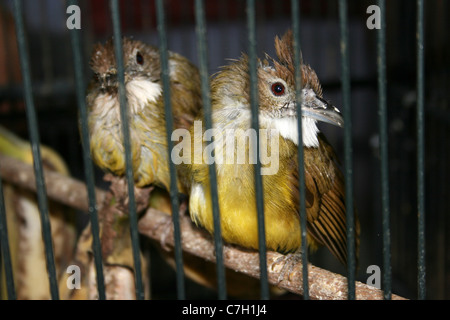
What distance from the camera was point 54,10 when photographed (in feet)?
15.5

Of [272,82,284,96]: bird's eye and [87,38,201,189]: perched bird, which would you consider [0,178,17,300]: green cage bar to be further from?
[272,82,284,96]: bird's eye

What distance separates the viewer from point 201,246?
79.9 inches

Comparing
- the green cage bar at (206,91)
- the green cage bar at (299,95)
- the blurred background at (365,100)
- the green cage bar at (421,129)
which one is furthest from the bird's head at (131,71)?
the green cage bar at (421,129)

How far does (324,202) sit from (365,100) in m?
2.96

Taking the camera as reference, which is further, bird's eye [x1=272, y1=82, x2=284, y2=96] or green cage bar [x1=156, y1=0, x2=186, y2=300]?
bird's eye [x1=272, y1=82, x2=284, y2=96]

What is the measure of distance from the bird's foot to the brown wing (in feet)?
0.37

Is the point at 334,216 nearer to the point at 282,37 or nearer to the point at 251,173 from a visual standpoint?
the point at 251,173

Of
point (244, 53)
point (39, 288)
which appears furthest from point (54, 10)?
point (244, 53)

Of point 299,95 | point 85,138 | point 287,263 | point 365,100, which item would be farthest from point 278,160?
point 365,100

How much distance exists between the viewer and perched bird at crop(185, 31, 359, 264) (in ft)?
5.55

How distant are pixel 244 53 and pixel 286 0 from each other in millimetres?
3704

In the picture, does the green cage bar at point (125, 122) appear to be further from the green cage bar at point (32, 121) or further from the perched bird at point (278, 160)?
the perched bird at point (278, 160)

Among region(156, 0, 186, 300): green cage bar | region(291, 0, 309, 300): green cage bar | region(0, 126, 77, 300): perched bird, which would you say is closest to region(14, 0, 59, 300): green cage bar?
region(156, 0, 186, 300): green cage bar

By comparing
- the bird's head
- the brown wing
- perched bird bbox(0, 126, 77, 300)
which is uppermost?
the bird's head
